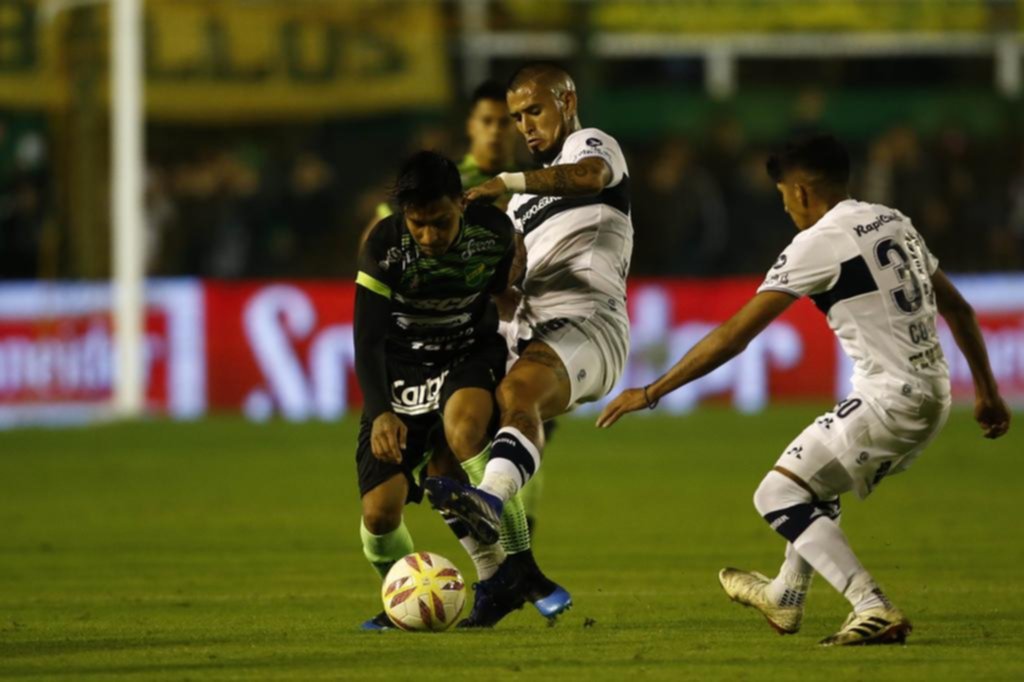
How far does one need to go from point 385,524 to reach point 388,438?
29.3 inches

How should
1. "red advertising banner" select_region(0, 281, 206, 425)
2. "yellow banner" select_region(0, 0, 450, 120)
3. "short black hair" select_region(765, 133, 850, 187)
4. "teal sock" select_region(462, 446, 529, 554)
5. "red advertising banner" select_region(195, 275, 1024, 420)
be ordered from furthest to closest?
"yellow banner" select_region(0, 0, 450, 120), "red advertising banner" select_region(195, 275, 1024, 420), "red advertising banner" select_region(0, 281, 206, 425), "teal sock" select_region(462, 446, 529, 554), "short black hair" select_region(765, 133, 850, 187)

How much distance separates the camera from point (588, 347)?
8.43 m

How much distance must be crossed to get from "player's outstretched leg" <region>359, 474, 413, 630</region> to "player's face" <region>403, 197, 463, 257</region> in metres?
1.03

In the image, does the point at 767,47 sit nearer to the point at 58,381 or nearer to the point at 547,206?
the point at 58,381

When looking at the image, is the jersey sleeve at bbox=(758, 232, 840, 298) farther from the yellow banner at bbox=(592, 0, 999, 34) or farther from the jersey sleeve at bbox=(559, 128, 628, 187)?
the yellow banner at bbox=(592, 0, 999, 34)

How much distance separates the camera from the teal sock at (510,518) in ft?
26.5

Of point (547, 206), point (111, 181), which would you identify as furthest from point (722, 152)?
point (547, 206)

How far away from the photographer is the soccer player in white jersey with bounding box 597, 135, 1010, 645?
7215mm

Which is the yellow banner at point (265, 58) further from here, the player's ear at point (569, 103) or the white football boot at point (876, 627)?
the white football boot at point (876, 627)

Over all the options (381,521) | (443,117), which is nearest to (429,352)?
(381,521)

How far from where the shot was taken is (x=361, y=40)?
77.4 ft

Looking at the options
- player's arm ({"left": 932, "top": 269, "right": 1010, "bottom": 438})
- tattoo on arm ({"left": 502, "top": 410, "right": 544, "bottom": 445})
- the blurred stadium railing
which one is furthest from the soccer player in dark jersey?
the blurred stadium railing

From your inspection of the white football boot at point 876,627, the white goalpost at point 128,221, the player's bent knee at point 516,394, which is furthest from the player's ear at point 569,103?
the white goalpost at point 128,221

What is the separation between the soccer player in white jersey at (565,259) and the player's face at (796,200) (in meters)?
0.93
